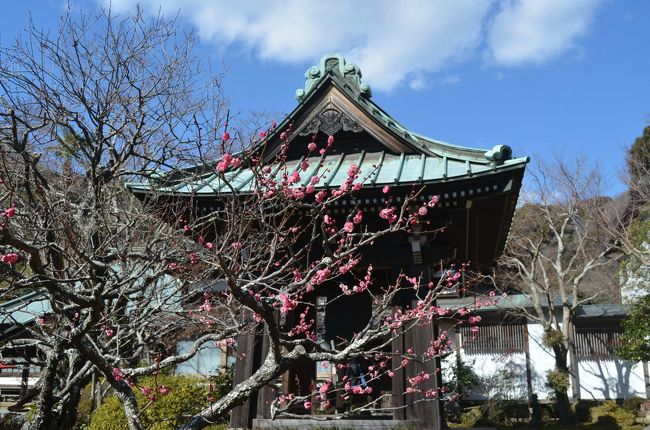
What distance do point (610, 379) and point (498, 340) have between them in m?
4.32

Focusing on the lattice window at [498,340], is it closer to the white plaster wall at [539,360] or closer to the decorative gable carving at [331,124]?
the white plaster wall at [539,360]

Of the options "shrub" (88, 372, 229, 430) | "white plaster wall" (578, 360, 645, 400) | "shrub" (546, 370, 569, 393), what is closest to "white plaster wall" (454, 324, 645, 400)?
"white plaster wall" (578, 360, 645, 400)

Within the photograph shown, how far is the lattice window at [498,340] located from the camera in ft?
71.8

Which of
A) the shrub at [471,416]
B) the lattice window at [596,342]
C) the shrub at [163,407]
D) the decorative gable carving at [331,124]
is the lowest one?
the shrub at [471,416]

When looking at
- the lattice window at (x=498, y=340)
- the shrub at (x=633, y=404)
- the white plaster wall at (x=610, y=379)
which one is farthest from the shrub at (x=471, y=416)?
the white plaster wall at (x=610, y=379)

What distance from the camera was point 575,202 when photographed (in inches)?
862

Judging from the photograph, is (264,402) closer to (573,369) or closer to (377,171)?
(377,171)

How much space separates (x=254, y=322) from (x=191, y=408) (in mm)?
2844

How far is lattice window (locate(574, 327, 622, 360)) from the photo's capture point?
21.0 m

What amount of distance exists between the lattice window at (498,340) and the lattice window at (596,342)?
6.99 feet

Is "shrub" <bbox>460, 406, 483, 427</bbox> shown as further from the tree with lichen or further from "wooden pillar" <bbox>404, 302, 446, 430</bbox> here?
"wooden pillar" <bbox>404, 302, 446, 430</bbox>

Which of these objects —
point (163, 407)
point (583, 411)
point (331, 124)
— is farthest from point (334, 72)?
point (583, 411)

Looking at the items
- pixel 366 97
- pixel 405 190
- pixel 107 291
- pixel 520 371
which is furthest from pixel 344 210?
pixel 520 371

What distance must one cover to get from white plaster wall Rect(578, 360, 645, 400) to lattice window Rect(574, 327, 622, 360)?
0.27m
